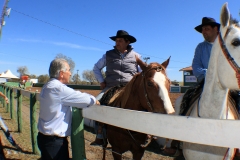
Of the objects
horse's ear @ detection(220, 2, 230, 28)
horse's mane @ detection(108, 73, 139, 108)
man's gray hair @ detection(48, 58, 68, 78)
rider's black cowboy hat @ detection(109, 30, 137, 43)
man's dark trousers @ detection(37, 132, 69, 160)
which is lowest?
man's dark trousers @ detection(37, 132, 69, 160)

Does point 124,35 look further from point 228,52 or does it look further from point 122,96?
point 228,52

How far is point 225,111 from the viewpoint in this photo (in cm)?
220

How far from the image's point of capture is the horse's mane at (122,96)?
11.2 feet

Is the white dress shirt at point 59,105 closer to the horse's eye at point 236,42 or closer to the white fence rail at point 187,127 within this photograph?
the white fence rail at point 187,127

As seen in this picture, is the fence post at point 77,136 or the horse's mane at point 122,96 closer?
the fence post at point 77,136

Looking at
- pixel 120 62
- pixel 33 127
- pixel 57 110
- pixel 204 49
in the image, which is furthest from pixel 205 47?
pixel 33 127

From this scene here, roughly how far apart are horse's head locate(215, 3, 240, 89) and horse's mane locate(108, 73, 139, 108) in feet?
5.02

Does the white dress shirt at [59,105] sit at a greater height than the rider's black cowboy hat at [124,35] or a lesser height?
lesser

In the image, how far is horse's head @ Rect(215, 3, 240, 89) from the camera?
6.17 ft

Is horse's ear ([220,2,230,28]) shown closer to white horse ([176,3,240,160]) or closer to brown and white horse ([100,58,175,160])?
white horse ([176,3,240,160])

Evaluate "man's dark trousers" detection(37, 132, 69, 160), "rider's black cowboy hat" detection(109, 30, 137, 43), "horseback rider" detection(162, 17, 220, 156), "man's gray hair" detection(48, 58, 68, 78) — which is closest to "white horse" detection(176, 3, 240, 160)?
"horseback rider" detection(162, 17, 220, 156)

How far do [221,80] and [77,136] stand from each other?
150 cm

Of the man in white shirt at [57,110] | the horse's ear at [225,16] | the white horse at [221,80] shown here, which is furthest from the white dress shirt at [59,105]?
Answer: the horse's ear at [225,16]

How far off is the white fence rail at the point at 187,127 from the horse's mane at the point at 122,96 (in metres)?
1.88
